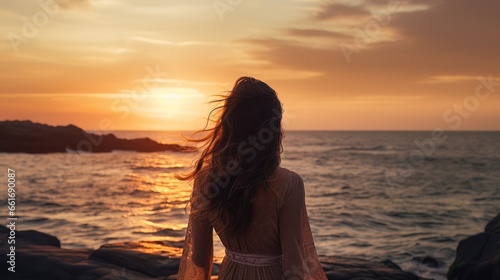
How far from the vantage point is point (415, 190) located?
36.0 meters

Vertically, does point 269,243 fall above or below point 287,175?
below

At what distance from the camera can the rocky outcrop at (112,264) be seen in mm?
7570

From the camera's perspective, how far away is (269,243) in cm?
315

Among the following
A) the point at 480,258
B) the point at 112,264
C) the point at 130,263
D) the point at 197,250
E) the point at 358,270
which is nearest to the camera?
the point at 197,250

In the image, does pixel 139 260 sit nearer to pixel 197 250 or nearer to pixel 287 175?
pixel 197 250

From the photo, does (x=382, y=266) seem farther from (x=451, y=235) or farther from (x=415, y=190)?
(x=415, y=190)

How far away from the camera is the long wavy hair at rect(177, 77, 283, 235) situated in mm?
2873

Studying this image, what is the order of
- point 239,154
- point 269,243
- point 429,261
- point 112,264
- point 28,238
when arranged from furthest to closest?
point 429,261 < point 28,238 < point 112,264 < point 269,243 < point 239,154

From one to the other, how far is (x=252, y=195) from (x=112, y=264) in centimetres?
595

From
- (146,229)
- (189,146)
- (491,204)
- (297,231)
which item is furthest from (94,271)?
(491,204)

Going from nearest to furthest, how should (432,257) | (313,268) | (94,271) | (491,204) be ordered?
(313,268)
(94,271)
(432,257)
(491,204)

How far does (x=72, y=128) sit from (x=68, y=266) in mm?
63780

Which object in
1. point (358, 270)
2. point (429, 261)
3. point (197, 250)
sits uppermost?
point (197, 250)

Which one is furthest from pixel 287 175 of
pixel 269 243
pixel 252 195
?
pixel 269 243
